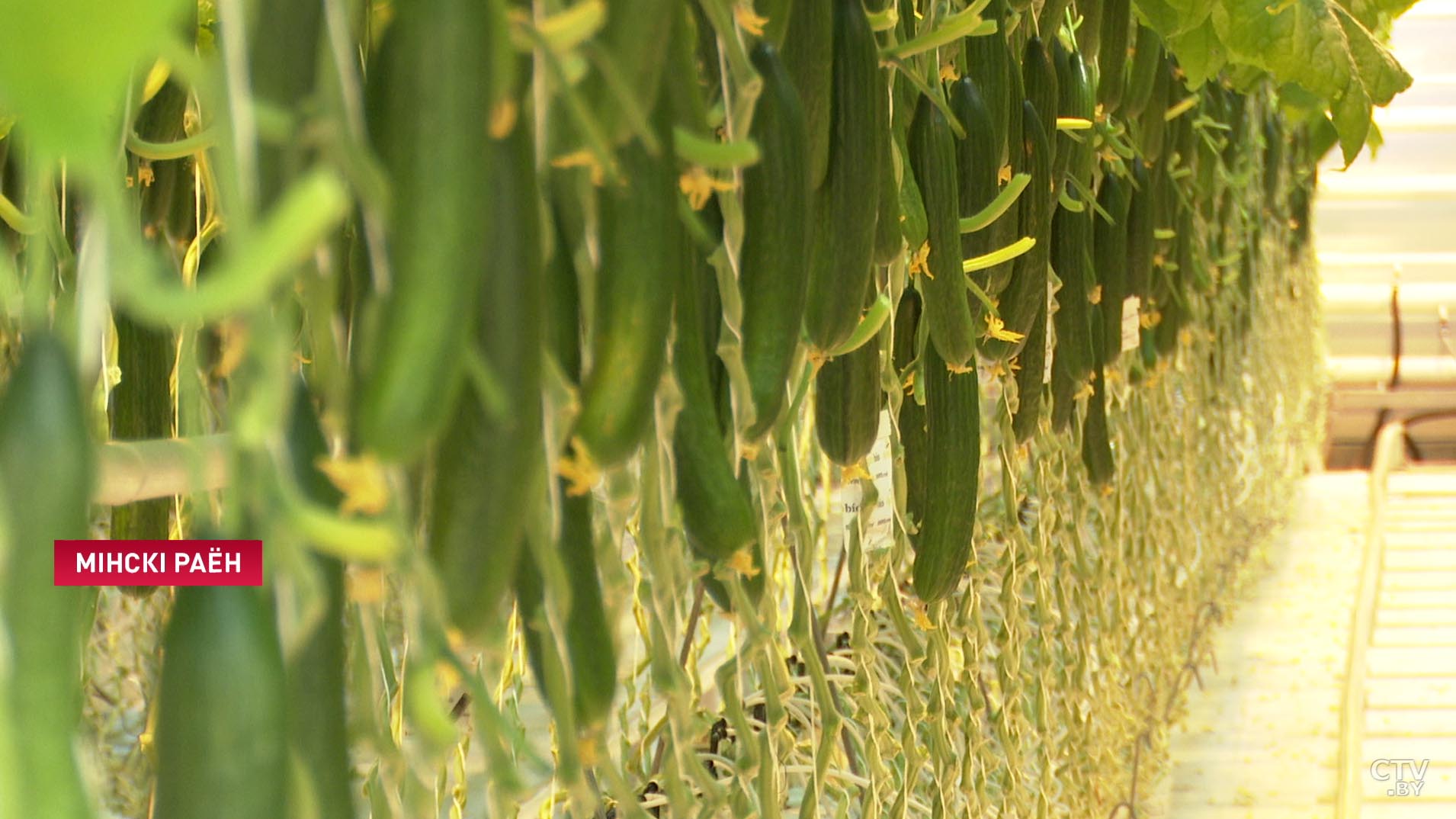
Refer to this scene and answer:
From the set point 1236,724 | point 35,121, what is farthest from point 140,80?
point 1236,724

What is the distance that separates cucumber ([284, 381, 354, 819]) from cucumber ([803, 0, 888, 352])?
0.33m

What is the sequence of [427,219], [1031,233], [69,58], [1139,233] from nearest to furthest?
[69,58] < [427,219] < [1031,233] < [1139,233]

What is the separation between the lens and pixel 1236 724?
293 centimetres

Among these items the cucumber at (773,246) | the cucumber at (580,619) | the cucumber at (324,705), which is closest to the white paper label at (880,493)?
the cucumber at (773,246)

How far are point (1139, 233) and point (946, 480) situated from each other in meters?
0.75

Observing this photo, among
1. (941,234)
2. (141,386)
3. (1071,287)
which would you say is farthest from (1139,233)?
(141,386)

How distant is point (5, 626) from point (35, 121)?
0.32 feet

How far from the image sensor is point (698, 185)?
43 cm

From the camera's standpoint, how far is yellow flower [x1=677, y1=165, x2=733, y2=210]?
427 millimetres

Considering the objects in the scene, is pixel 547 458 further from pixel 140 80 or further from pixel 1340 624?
pixel 1340 624

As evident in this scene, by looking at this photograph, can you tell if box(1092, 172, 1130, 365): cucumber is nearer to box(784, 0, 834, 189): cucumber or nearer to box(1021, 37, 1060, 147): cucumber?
box(1021, 37, 1060, 147): cucumber

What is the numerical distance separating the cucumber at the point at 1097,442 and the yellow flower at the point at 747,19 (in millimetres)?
941

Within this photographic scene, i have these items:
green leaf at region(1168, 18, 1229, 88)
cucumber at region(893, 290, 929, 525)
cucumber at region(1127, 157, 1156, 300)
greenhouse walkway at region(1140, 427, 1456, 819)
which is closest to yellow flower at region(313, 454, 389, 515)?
cucumber at region(893, 290, 929, 525)

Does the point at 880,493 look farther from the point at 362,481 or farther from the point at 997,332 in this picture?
the point at 362,481
